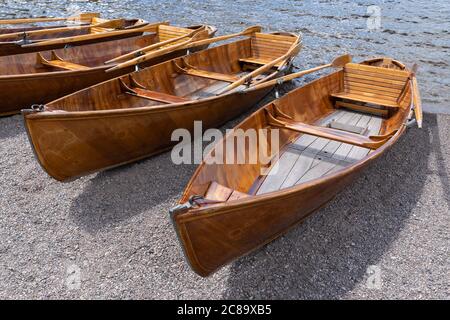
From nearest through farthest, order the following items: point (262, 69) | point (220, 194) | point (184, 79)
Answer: point (220, 194), point (262, 69), point (184, 79)

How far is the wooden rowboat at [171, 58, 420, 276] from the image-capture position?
3.66m

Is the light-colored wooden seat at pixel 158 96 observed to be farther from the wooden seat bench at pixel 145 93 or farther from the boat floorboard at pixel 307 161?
the boat floorboard at pixel 307 161

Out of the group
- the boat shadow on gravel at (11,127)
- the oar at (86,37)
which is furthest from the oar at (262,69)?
the oar at (86,37)

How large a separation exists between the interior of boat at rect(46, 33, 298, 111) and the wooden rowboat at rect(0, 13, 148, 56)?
116 inches

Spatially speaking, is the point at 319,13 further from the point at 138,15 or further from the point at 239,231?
the point at 239,231

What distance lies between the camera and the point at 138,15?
60.6ft

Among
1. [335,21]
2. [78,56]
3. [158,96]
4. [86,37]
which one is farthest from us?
[335,21]

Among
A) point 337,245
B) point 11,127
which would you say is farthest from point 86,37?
point 337,245

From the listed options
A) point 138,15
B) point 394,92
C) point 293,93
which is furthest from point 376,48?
point 138,15

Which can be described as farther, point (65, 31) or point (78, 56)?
point (65, 31)

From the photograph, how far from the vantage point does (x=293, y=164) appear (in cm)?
568

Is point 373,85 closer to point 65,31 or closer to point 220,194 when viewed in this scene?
point 220,194

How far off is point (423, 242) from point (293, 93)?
3002mm

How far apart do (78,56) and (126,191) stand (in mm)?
4863
